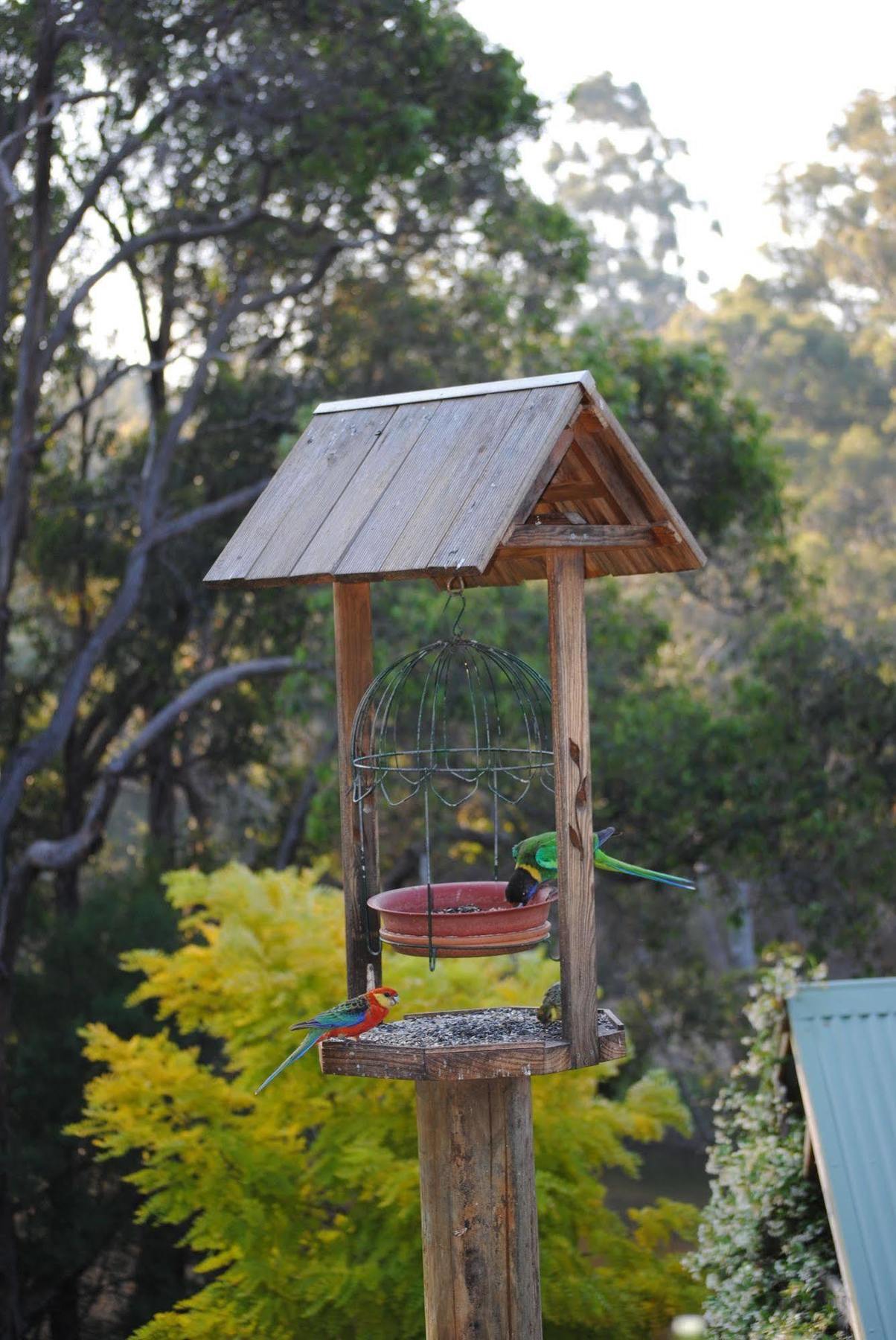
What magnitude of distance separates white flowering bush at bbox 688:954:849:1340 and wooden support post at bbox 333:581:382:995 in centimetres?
166

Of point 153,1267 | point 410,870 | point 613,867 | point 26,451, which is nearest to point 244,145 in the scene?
point 26,451

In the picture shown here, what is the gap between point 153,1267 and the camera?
8273mm

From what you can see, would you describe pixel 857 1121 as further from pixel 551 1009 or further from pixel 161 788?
pixel 161 788

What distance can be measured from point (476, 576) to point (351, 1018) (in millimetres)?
962

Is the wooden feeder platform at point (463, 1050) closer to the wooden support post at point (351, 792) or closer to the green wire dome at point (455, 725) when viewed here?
the wooden support post at point (351, 792)

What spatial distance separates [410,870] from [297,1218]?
16.2 ft

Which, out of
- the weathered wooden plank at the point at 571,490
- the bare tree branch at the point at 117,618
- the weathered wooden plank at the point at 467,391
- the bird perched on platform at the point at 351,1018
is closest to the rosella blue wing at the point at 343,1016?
the bird perched on platform at the point at 351,1018

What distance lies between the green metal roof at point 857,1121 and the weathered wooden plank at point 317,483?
7.48ft

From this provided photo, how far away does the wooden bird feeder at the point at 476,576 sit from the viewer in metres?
2.76

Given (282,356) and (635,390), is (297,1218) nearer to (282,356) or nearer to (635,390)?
(635,390)

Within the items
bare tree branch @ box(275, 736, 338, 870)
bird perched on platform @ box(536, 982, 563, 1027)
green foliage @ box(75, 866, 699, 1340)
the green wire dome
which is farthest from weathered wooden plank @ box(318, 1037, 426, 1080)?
bare tree branch @ box(275, 736, 338, 870)

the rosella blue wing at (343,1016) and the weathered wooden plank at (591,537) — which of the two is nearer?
the weathered wooden plank at (591,537)

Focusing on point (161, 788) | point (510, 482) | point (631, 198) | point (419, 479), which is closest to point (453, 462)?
point (419, 479)

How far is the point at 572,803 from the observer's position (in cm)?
288
